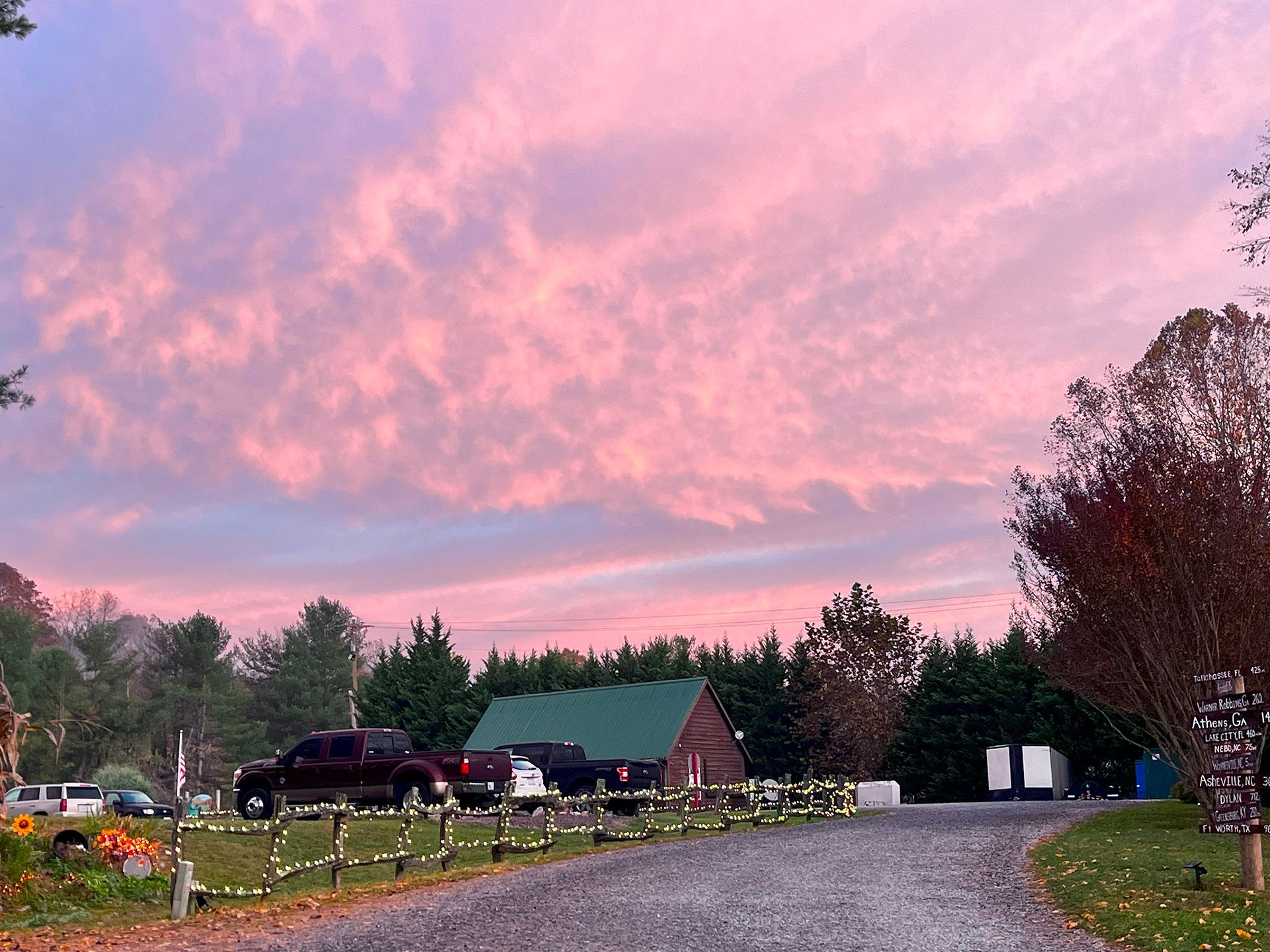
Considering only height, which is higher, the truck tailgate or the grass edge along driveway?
the truck tailgate

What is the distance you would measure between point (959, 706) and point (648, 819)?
125 ft

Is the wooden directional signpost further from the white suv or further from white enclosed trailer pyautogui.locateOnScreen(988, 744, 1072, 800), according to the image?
white enclosed trailer pyautogui.locateOnScreen(988, 744, 1072, 800)

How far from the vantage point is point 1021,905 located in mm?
15367

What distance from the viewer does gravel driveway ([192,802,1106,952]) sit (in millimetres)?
12672

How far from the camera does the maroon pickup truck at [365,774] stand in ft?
91.6

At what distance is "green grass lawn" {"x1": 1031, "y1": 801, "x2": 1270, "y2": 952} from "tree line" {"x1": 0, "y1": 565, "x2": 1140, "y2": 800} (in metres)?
34.9

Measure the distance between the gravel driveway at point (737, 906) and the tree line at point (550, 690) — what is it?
38.2 m

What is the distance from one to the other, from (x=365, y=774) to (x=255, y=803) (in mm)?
2973

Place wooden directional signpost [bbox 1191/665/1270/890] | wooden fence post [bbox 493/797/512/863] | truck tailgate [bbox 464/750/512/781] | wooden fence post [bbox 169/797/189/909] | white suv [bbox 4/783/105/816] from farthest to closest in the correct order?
white suv [bbox 4/783/105/816], truck tailgate [bbox 464/750/512/781], wooden fence post [bbox 493/797/512/863], wooden fence post [bbox 169/797/189/909], wooden directional signpost [bbox 1191/665/1270/890]

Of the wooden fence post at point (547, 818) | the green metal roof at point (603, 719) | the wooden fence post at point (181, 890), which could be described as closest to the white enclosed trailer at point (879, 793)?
the green metal roof at point (603, 719)

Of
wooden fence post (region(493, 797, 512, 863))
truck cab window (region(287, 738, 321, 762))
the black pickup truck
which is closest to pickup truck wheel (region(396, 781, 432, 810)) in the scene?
truck cab window (region(287, 738, 321, 762))

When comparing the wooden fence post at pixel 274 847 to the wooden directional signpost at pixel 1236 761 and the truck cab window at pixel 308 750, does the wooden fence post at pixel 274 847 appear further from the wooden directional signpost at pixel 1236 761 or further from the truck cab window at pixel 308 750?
the wooden directional signpost at pixel 1236 761

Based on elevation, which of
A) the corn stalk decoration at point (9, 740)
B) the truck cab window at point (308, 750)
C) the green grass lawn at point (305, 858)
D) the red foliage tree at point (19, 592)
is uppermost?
the red foliage tree at point (19, 592)

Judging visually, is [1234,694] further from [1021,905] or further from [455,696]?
[455,696]
